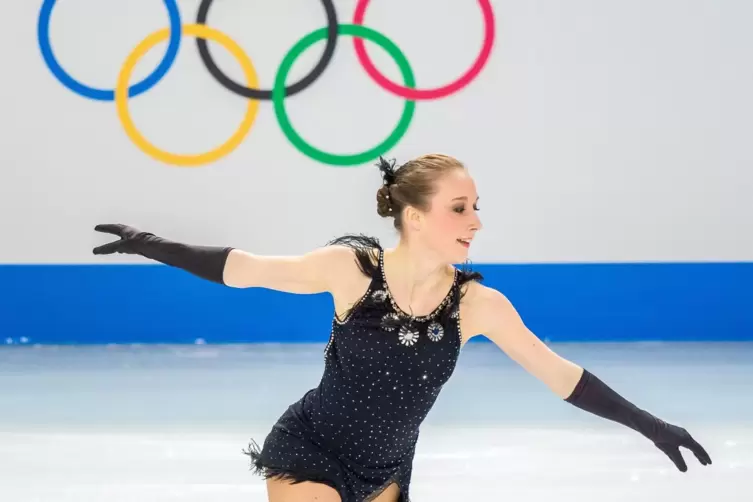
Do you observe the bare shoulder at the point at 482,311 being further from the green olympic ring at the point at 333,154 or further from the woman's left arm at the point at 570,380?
the green olympic ring at the point at 333,154

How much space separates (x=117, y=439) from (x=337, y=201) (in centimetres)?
237

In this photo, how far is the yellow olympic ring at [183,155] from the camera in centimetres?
539

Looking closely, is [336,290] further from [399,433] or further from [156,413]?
[156,413]

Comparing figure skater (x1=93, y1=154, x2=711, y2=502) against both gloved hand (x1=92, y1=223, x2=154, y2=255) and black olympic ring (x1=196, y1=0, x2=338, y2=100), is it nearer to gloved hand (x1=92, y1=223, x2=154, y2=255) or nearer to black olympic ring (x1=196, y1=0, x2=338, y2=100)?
gloved hand (x1=92, y1=223, x2=154, y2=255)

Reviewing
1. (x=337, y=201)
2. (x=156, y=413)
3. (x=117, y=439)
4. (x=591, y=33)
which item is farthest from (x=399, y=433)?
(x=591, y=33)

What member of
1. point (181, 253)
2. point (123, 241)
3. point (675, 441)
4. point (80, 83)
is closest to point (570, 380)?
point (675, 441)

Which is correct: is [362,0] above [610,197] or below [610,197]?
above

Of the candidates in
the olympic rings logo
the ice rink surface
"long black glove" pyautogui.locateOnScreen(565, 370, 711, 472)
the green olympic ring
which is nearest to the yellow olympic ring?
the olympic rings logo

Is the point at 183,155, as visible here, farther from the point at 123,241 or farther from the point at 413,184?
the point at 413,184

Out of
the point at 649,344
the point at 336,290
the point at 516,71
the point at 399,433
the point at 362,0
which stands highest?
the point at 362,0

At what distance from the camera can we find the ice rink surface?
2951mm

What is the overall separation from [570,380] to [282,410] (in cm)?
199

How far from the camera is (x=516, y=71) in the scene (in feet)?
17.9

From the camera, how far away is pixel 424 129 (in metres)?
5.46
